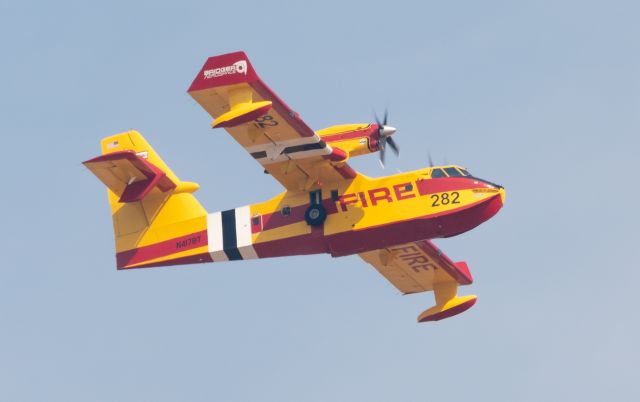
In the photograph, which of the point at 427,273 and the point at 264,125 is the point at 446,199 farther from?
the point at 427,273

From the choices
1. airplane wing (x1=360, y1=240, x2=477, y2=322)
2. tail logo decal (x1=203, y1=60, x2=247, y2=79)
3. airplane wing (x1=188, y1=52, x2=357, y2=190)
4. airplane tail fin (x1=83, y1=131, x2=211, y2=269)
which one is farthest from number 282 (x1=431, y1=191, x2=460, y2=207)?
airplane tail fin (x1=83, y1=131, x2=211, y2=269)

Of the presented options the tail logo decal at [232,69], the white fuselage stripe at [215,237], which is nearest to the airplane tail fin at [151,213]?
the white fuselage stripe at [215,237]

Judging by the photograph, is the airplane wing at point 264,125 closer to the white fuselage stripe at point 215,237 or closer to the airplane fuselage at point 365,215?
the airplane fuselage at point 365,215

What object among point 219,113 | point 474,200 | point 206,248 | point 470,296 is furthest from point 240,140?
point 470,296

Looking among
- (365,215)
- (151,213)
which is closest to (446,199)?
(365,215)

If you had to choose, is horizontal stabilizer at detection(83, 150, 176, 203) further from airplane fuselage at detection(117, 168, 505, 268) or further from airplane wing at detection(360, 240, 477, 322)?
airplane wing at detection(360, 240, 477, 322)

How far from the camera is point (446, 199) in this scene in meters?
42.0

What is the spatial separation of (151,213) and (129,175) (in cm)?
160

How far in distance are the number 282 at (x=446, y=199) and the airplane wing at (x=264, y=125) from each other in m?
2.69

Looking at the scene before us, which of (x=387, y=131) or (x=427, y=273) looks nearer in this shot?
(x=387, y=131)

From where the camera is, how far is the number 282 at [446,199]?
4197 centimetres

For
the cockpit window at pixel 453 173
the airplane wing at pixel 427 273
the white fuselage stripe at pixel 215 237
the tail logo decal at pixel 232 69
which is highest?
the tail logo decal at pixel 232 69

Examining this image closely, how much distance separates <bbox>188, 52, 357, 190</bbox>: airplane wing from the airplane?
3cm

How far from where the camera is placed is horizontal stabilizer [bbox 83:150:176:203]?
43.6m
